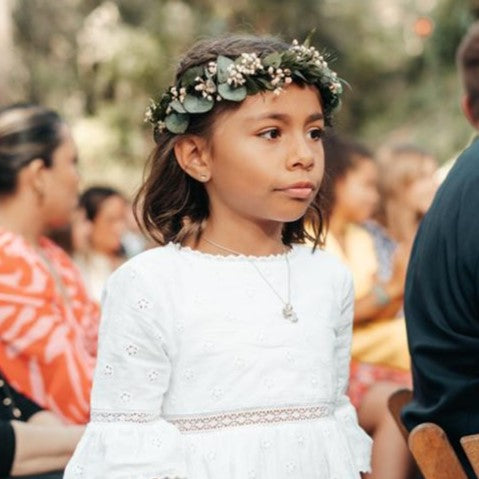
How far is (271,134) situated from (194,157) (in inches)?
9.9

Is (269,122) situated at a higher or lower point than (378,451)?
higher

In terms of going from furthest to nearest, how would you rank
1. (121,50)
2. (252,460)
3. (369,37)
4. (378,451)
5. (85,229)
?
(369,37)
(121,50)
(85,229)
(378,451)
(252,460)

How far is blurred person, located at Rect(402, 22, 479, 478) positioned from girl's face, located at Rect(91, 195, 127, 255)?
5.99 meters

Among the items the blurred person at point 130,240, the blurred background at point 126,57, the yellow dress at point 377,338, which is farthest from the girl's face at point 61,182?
the blurred background at point 126,57

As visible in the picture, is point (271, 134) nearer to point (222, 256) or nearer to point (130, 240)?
point (222, 256)

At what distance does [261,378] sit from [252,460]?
20cm

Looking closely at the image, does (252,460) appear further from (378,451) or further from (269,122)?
(378,451)

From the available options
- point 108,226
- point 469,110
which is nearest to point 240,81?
point 469,110

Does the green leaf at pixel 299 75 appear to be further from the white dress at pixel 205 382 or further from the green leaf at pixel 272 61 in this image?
the white dress at pixel 205 382

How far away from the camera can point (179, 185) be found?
3053mm

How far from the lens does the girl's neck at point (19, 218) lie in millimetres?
4285

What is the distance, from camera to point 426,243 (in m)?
3.05

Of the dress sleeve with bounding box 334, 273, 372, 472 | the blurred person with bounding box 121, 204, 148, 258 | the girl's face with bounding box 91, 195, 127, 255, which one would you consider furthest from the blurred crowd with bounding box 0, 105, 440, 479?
the blurred person with bounding box 121, 204, 148, 258

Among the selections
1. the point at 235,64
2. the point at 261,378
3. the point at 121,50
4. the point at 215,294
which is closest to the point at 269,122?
the point at 235,64
